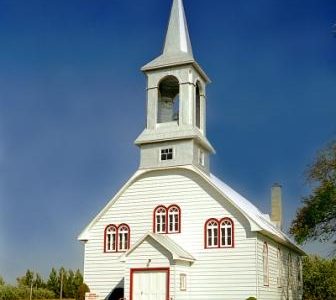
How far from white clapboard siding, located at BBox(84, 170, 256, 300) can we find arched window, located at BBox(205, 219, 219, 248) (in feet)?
0.80

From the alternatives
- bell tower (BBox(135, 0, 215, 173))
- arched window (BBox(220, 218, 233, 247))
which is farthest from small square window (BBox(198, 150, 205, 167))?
arched window (BBox(220, 218, 233, 247))

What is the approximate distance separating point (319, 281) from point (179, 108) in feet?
98.1

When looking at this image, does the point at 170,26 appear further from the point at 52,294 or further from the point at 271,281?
the point at 52,294

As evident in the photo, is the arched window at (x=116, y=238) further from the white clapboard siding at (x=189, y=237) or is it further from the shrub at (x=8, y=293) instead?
the shrub at (x=8, y=293)

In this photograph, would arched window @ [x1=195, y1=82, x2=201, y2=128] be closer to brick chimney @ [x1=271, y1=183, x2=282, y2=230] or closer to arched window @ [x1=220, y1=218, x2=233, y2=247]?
arched window @ [x1=220, y1=218, x2=233, y2=247]

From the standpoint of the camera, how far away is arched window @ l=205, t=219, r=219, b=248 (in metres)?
31.5

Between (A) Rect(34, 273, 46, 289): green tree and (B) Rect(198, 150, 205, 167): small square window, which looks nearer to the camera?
(B) Rect(198, 150, 205, 167): small square window

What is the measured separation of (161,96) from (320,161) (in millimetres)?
10157

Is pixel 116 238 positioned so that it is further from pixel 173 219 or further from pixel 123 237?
pixel 173 219

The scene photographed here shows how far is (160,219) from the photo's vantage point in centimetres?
3300

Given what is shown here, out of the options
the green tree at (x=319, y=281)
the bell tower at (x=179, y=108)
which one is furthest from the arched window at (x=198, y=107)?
the green tree at (x=319, y=281)

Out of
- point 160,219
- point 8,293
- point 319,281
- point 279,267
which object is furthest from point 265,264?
point 8,293

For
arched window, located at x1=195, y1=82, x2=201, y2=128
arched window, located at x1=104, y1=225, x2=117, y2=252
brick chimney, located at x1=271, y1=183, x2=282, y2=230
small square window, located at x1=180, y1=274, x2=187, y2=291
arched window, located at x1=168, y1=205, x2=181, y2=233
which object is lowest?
small square window, located at x1=180, y1=274, x2=187, y2=291

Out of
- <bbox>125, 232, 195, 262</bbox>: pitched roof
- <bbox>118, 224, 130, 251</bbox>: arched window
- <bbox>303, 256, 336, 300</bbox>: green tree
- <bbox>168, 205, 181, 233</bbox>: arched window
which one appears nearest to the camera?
<bbox>125, 232, 195, 262</bbox>: pitched roof
